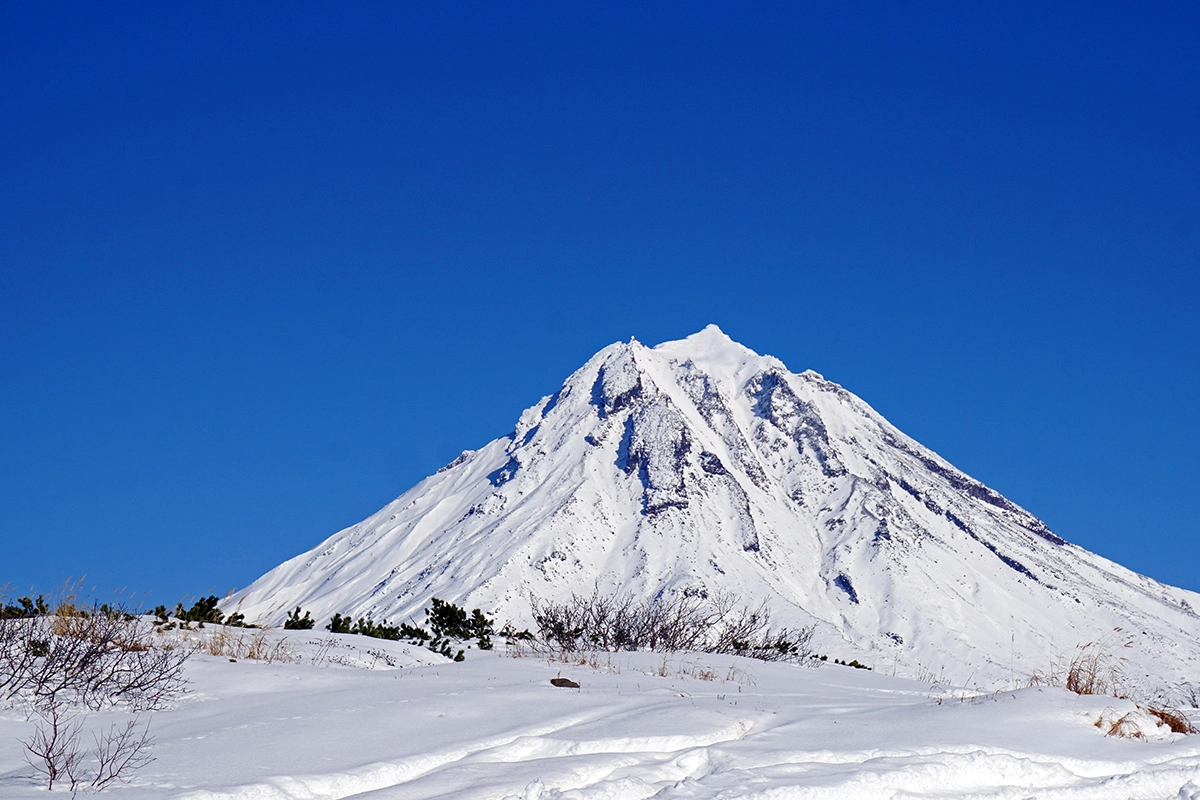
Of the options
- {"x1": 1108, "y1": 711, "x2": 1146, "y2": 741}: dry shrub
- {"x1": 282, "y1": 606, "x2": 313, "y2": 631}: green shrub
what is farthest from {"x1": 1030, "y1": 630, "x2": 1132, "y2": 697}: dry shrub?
{"x1": 282, "y1": 606, "x2": 313, "y2": 631}: green shrub

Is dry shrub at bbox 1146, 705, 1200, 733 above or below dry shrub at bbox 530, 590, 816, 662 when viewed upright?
below

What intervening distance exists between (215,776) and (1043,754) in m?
5.09

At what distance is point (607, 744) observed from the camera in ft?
23.2

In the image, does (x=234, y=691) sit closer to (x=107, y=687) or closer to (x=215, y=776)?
(x=107, y=687)

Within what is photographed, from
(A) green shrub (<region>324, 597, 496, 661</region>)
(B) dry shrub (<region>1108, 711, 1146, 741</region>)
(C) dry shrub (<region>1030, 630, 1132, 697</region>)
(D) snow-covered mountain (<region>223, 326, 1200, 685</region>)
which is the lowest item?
(B) dry shrub (<region>1108, 711, 1146, 741</region>)

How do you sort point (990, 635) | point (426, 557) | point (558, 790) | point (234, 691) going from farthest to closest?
1. point (426, 557)
2. point (990, 635)
3. point (234, 691)
4. point (558, 790)

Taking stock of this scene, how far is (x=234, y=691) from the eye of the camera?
8883 millimetres

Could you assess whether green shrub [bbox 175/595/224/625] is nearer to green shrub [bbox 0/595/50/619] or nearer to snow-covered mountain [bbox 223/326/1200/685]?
green shrub [bbox 0/595/50/619]

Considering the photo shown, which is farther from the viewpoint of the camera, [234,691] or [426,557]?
[426,557]

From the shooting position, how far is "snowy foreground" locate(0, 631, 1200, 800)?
241 inches

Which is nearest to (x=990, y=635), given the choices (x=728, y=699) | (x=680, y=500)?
(x=680, y=500)

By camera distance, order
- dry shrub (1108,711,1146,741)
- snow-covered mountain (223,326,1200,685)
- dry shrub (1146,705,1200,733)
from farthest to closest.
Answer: snow-covered mountain (223,326,1200,685)
dry shrub (1146,705,1200,733)
dry shrub (1108,711,1146,741)

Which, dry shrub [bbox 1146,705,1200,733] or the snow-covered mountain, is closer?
dry shrub [bbox 1146,705,1200,733]

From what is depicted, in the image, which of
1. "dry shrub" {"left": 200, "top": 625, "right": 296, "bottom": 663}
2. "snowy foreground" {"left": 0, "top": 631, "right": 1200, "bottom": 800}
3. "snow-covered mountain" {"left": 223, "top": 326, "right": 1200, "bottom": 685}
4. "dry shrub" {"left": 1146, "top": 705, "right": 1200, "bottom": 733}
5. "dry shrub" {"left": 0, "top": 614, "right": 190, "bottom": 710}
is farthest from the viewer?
"snow-covered mountain" {"left": 223, "top": 326, "right": 1200, "bottom": 685}
